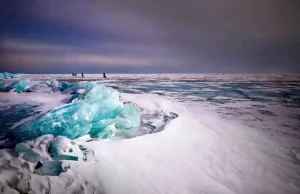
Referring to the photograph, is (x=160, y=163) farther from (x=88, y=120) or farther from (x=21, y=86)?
(x=21, y=86)

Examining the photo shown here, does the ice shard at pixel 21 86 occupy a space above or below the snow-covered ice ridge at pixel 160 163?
above

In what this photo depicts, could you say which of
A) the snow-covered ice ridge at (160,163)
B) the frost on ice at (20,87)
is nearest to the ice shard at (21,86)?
the frost on ice at (20,87)

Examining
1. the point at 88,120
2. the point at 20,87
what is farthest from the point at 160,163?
the point at 20,87

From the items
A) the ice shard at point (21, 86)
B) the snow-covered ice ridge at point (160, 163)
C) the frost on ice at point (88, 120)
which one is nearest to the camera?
the snow-covered ice ridge at point (160, 163)

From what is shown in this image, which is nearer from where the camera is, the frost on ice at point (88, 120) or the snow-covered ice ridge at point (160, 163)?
the snow-covered ice ridge at point (160, 163)

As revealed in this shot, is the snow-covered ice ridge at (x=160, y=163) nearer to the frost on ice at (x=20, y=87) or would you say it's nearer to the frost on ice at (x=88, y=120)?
the frost on ice at (x=88, y=120)

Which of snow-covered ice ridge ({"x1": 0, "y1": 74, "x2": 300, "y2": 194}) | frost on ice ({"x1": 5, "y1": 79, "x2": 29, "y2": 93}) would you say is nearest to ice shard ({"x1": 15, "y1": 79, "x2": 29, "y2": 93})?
frost on ice ({"x1": 5, "y1": 79, "x2": 29, "y2": 93})

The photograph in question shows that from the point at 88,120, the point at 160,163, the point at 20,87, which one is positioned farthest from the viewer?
the point at 20,87

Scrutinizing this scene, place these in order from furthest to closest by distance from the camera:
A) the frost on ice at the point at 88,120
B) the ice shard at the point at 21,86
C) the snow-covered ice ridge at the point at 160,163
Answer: the ice shard at the point at 21,86 < the frost on ice at the point at 88,120 < the snow-covered ice ridge at the point at 160,163

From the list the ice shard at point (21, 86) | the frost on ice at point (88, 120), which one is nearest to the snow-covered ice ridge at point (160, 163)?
the frost on ice at point (88, 120)

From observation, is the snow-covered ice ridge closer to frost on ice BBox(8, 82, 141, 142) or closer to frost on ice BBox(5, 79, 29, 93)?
frost on ice BBox(8, 82, 141, 142)

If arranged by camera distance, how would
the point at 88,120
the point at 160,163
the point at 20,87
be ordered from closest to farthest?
1. the point at 160,163
2. the point at 88,120
3. the point at 20,87

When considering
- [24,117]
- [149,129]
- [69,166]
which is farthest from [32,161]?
[24,117]

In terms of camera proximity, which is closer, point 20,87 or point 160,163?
point 160,163
